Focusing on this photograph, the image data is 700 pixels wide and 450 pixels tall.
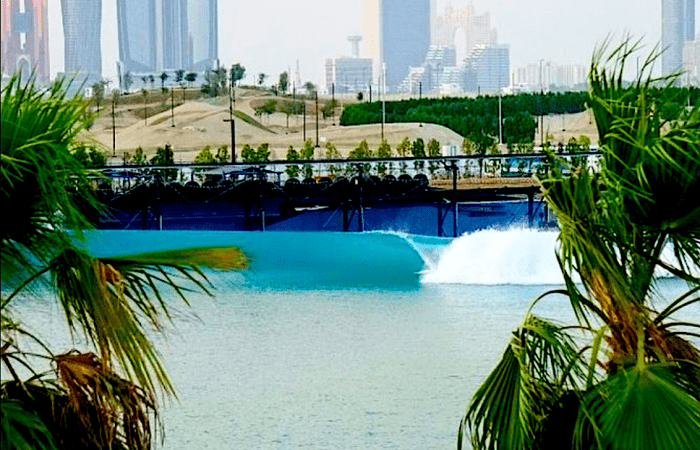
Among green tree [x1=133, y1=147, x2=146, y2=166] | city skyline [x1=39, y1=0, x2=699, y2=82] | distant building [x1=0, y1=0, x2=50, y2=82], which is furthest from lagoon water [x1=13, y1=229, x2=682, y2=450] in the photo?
city skyline [x1=39, y1=0, x2=699, y2=82]

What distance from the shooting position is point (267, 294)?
1217cm

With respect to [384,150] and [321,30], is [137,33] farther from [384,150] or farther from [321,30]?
[384,150]

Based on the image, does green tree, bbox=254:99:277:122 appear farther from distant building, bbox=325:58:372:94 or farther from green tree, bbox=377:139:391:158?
green tree, bbox=377:139:391:158

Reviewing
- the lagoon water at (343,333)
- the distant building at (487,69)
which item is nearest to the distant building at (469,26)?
the distant building at (487,69)

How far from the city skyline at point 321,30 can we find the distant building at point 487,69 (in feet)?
0.91

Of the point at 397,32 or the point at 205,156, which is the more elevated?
the point at 397,32

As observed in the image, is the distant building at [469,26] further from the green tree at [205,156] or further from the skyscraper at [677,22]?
the green tree at [205,156]

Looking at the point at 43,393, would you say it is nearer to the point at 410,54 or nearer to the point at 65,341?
the point at 65,341

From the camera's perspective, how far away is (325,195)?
14.3m

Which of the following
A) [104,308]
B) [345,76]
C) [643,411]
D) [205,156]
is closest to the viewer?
[104,308]

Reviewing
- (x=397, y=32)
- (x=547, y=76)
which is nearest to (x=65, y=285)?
(x=547, y=76)

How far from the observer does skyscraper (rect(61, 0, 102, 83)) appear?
14.7 metres

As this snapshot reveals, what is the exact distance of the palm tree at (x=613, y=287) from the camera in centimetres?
269

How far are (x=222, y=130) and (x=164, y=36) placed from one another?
1.60 m
